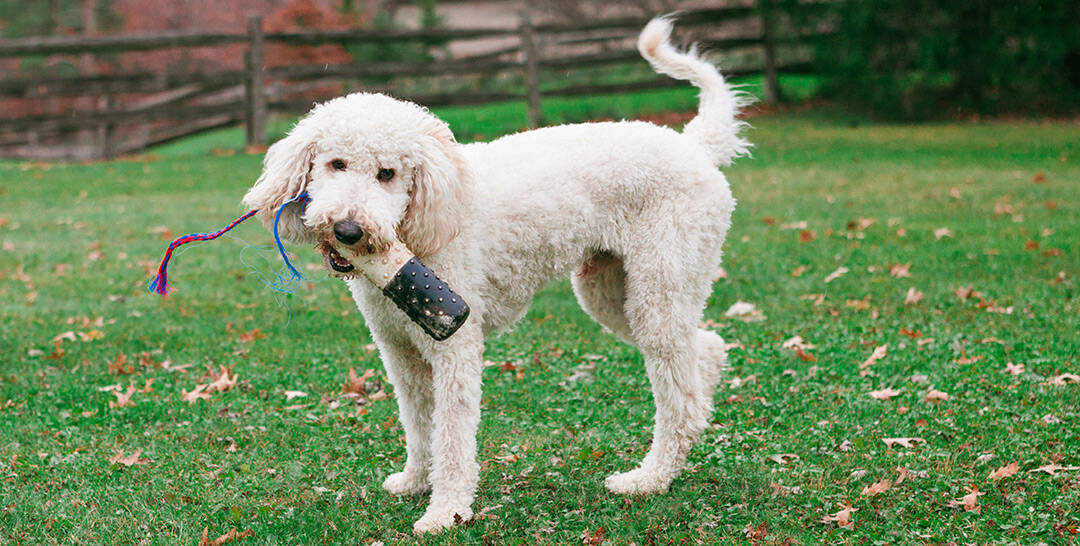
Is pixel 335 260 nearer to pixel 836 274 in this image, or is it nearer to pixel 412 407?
pixel 412 407

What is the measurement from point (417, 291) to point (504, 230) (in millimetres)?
509

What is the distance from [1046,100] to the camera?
16641 millimetres

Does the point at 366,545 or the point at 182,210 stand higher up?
the point at 366,545

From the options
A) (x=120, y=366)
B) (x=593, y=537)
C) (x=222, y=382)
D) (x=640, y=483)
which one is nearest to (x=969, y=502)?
(x=640, y=483)

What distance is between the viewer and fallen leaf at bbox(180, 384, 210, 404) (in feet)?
17.5

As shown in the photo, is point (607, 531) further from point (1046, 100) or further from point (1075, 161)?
point (1046, 100)

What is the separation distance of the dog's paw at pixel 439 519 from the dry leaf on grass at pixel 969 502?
5.92ft

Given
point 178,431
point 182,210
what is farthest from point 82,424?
point 182,210

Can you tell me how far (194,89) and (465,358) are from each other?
1569 centimetres

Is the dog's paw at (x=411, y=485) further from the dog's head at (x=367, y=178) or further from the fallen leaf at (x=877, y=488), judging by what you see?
the fallen leaf at (x=877, y=488)

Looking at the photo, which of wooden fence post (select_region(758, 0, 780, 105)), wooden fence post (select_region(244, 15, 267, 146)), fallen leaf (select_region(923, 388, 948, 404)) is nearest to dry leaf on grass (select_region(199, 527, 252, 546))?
fallen leaf (select_region(923, 388, 948, 404))

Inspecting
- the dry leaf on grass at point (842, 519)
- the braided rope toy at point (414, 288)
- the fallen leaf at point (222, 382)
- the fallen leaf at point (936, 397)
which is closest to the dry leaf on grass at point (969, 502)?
the dry leaf on grass at point (842, 519)

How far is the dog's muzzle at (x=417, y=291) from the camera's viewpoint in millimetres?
3389

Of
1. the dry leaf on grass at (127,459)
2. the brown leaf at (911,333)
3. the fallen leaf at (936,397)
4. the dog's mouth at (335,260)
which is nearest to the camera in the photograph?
the dog's mouth at (335,260)
